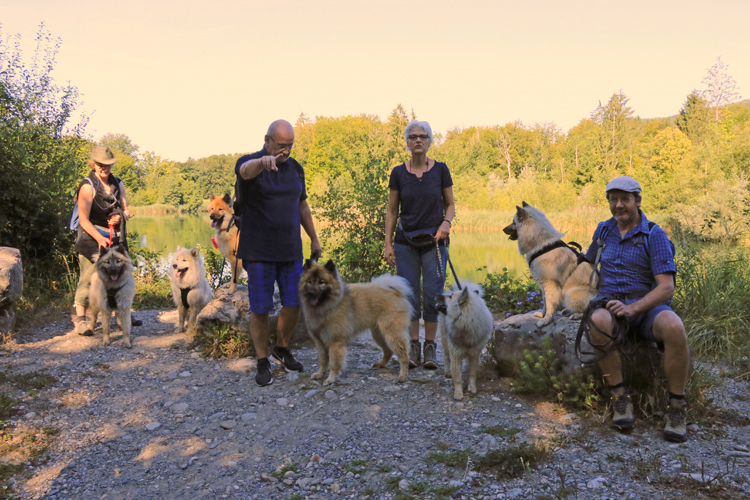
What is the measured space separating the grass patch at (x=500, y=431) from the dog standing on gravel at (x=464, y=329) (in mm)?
540

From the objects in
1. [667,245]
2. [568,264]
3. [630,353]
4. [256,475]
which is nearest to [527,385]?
[630,353]

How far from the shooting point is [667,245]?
2957 millimetres

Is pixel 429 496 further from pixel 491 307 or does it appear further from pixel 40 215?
pixel 40 215

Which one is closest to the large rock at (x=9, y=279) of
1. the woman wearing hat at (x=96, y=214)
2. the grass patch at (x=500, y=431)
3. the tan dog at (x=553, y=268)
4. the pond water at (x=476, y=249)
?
the woman wearing hat at (x=96, y=214)

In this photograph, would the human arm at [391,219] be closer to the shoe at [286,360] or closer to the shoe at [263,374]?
the shoe at [286,360]

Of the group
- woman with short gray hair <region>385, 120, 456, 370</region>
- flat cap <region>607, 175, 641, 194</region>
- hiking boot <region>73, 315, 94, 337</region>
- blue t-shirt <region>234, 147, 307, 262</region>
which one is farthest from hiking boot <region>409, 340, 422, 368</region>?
hiking boot <region>73, 315, 94, 337</region>

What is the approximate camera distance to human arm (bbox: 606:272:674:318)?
9.46 feet

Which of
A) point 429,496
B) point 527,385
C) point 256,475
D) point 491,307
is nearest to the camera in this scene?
point 429,496

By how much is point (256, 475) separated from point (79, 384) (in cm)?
243

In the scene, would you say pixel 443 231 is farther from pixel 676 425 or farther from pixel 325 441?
pixel 676 425

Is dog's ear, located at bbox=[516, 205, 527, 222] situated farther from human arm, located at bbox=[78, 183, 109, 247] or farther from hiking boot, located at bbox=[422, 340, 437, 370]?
human arm, located at bbox=[78, 183, 109, 247]

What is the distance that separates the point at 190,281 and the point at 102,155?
1.79 meters

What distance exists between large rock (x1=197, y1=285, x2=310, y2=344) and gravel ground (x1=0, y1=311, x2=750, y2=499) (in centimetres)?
64

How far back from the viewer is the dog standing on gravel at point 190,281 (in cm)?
559
